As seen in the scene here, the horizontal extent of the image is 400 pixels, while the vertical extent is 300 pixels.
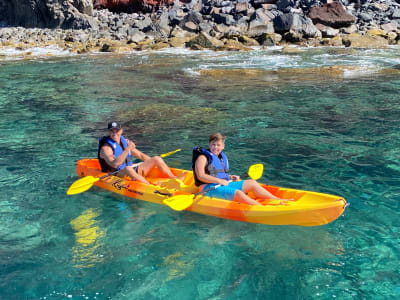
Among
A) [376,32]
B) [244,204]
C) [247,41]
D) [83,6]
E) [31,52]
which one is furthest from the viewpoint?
[83,6]

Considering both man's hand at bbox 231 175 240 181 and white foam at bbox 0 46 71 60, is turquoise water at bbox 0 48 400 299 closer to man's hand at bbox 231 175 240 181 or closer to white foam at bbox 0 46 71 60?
man's hand at bbox 231 175 240 181

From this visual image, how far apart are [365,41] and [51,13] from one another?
22.7 meters

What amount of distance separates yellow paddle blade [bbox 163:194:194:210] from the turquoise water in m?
0.24

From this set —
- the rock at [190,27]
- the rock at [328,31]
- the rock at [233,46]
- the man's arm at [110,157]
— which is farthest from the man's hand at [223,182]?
the rock at [190,27]

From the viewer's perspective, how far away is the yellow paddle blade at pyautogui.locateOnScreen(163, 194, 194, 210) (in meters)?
4.80

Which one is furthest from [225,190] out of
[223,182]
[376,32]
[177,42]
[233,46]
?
[376,32]

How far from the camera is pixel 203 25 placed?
27.3 meters

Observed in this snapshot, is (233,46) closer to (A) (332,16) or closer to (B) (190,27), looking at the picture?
(B) (190,27)

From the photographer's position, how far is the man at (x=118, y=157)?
5676 millimetres

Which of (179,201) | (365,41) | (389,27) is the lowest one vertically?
(179,201)

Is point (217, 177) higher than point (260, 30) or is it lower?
lower

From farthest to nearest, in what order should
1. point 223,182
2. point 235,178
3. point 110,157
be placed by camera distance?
1. point 110,157
2. point 235,178
3. point 223,182

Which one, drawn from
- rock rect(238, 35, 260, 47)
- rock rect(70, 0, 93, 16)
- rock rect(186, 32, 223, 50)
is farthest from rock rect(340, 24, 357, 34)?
rock rect(70, 0, 93, 16)

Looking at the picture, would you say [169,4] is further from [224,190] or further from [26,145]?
[224,190]
